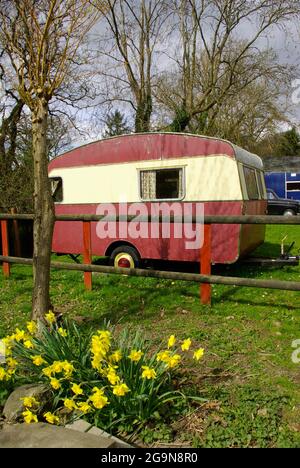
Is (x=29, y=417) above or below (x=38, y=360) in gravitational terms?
below

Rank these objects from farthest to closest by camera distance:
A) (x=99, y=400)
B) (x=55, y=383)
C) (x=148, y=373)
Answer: (x=55, y=383) → (x=148, y=373) → (x=99, y=400)

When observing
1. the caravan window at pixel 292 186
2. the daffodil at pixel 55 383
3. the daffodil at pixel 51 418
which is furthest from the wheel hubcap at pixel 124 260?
the caravan window at pixel 292 186

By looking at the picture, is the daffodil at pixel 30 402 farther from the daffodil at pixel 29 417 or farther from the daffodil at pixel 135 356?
the daffodil at pixel 135 356

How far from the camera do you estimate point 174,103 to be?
2059 cm

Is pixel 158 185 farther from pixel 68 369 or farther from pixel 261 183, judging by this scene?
pixel 68 369

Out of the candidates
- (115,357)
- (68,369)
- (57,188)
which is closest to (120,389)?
(115,357)

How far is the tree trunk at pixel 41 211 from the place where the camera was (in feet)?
13.0

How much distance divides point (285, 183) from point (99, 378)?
27.4 metres

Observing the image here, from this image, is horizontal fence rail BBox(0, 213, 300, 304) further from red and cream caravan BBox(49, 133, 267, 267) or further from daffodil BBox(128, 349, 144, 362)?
daffodil BBox(128, 349, 144, 362)

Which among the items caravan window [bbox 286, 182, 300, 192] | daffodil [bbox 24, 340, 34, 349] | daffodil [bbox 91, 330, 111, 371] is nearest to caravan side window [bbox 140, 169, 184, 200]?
daffodil [bbox 24, 340, 34, 349]

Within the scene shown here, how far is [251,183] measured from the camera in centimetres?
811

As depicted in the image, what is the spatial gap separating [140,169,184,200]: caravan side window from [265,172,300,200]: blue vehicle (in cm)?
2186

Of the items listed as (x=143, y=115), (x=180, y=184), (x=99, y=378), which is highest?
(x=143, y=115)

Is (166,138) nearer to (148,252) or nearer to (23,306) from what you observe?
(148,252)
